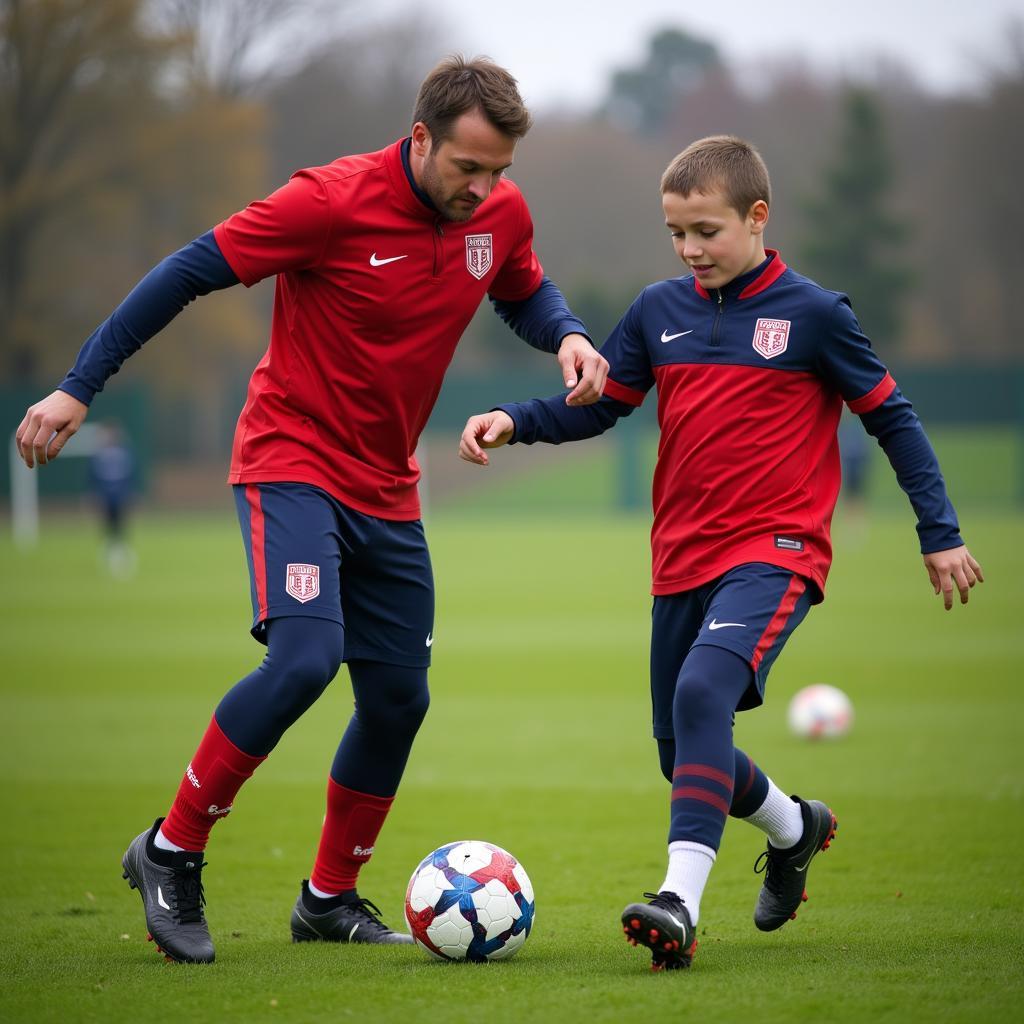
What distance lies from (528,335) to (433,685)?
723 cm

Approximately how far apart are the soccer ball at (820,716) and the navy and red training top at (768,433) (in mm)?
5020

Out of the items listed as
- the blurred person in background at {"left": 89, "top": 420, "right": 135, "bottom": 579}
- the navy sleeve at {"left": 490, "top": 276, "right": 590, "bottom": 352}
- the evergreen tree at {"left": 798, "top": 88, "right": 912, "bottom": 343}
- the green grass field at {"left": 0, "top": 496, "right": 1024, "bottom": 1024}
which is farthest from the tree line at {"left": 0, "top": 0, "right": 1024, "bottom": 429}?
the navy sleeve at {"left": 490, "top": 276, "right": 590, "bottom": 352}

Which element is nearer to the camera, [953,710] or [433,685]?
[953,710]

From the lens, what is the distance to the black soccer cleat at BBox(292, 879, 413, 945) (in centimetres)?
471

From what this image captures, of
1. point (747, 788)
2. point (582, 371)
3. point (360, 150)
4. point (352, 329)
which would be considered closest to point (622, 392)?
point (582, 371)

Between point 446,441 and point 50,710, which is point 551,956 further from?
point 446,441

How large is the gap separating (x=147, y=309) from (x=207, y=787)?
1.37m

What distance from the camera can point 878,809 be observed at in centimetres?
715

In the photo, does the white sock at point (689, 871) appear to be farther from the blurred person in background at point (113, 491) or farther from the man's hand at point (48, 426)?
the blurred person in background at point (113, 491)

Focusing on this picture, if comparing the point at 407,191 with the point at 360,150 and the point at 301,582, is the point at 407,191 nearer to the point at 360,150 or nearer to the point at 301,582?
the point at 301,582

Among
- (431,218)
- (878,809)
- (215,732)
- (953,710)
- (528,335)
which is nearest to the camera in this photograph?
(215,732)

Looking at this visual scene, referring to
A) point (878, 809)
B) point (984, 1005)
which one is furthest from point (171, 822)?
point (878, 809)

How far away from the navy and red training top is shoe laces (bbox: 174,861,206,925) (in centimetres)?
160

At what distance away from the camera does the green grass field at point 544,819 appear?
3.75 metres
